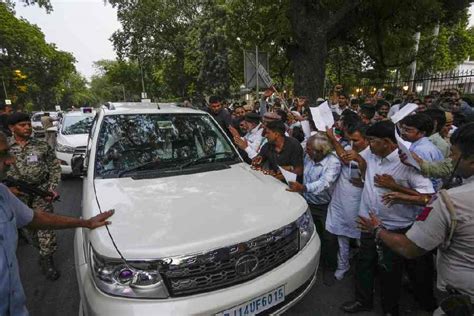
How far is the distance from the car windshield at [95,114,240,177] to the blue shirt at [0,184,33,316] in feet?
3.55

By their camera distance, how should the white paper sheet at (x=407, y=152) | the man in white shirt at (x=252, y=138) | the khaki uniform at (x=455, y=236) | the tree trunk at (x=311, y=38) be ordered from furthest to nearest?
the tree trunk at (x=311, y=38), the man in white shirt at (x=252, y=138), the white paper sheet at (x=407, y=152), the khaki uniform at (x=455, y=236)

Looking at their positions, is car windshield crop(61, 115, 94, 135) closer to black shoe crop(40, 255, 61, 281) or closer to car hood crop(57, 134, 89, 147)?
car hood crop(57, 134, 89, 147)

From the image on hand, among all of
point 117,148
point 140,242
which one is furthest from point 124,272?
point 117,148

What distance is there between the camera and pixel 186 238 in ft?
6.36

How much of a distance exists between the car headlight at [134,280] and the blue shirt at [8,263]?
0.45m

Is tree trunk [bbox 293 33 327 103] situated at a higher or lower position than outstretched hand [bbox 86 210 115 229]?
higher

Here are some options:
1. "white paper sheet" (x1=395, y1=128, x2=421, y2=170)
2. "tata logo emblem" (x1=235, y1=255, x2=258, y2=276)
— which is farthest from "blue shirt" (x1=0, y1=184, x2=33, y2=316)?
"white paper sheet" (x1=395, y1=128, x2=421, y2=170)

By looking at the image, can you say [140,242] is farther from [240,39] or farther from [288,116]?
[240,39]

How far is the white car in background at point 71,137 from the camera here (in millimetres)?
7250

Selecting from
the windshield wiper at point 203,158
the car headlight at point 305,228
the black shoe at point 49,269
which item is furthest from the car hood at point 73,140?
the car headlight at point 305,228

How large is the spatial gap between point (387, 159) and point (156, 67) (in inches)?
1171

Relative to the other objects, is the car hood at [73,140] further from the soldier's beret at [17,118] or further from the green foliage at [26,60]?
the green foliage at [26,60]

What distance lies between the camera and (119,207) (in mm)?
2316

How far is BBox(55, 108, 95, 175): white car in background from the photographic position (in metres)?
7.25
